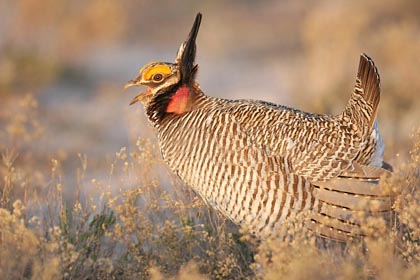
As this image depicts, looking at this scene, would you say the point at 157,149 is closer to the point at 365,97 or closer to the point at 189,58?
the point at 189,58

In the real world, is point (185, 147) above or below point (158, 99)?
below

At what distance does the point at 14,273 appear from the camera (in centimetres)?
446

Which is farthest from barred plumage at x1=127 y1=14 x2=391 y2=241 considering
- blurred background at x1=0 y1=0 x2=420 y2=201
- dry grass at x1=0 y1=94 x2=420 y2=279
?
blurred background at x1=0 y1=0 x2=420 y2=201

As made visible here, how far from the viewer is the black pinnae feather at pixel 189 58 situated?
5.81 metres

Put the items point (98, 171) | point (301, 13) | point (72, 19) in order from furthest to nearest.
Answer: point (301, 13) < point (72, 19) < point (98, 171)

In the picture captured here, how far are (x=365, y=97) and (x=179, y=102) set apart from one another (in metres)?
1.20

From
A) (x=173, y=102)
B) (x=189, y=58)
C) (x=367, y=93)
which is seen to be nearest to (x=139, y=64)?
(x=189, y=58)

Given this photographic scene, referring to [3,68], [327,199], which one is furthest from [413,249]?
[3,68]

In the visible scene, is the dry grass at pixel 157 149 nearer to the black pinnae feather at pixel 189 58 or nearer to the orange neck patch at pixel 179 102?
the orange neck patch at pixel 179 102

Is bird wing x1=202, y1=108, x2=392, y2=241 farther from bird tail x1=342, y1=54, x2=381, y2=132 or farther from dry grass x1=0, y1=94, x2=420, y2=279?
bird tail x1=342, y1=54, x2=381, y2=132

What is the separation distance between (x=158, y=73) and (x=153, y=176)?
0.85 m

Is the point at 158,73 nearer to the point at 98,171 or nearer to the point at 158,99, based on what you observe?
the point at 158,99

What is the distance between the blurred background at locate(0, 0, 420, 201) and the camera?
10.6 metres

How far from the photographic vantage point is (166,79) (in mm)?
5789
